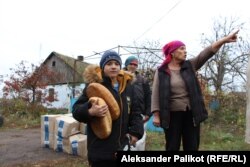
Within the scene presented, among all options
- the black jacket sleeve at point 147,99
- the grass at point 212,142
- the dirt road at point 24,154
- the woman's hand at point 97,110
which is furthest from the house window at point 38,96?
the woman's hand at point 97,110

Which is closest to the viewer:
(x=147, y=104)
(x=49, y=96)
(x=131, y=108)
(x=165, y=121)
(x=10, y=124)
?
(x=131, y=108)

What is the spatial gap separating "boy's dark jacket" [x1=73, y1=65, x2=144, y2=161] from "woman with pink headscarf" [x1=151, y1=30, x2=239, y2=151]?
0.64 m

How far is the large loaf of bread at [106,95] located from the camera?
9.41ft

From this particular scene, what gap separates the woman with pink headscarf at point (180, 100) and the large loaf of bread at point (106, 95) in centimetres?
100

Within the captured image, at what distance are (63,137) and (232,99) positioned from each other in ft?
24.8

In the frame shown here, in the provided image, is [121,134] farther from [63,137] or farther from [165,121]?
[63,137]

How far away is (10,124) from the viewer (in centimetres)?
1475

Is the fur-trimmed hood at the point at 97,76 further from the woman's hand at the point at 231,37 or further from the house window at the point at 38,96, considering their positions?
the house window at the point at 38,96

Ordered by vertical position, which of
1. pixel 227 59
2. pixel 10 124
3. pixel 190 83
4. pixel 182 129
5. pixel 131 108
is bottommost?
pixel 10 124

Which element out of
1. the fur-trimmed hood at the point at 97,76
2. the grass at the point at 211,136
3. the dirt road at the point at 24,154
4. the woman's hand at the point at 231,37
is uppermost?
the woman's hand at the point at 231,37

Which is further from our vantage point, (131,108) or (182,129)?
(182,129)

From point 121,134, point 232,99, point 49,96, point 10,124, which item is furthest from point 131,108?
point 49,96

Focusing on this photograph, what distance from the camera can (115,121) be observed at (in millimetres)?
2959

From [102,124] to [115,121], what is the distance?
0.58ft
